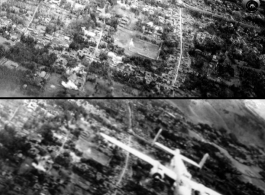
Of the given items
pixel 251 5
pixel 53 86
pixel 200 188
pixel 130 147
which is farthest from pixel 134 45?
pixel 200 188

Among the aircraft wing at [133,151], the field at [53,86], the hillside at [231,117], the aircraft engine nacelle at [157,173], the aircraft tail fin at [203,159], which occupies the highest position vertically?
the hillside at [231,117]

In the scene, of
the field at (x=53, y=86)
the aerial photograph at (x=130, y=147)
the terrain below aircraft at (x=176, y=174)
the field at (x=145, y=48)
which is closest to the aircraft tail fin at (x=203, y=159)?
the aerial photograph at (x=130, y=147)

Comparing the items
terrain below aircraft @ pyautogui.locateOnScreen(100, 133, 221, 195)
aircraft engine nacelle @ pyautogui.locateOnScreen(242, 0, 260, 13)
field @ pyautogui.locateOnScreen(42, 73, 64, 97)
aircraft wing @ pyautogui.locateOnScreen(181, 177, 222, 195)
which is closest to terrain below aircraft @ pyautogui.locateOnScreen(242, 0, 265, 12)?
aircraft engine nacelle @ pyautogui.locateOnScreen(242, 0, 260, 13)

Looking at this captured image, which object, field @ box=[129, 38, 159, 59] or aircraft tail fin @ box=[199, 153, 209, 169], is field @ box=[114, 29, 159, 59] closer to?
field @ box=[129, 38, 159, 59]

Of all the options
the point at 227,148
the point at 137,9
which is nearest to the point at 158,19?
the point at 137,9

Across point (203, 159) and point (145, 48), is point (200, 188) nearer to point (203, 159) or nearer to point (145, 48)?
point (203, 159)

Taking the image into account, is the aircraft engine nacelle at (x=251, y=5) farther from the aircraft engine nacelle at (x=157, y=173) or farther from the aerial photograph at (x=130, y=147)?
the aircraft engine nacelle at (x=157, y=173)

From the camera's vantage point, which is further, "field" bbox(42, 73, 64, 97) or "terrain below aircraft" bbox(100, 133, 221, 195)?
"field" bbox(42, 73, 64, 97)
